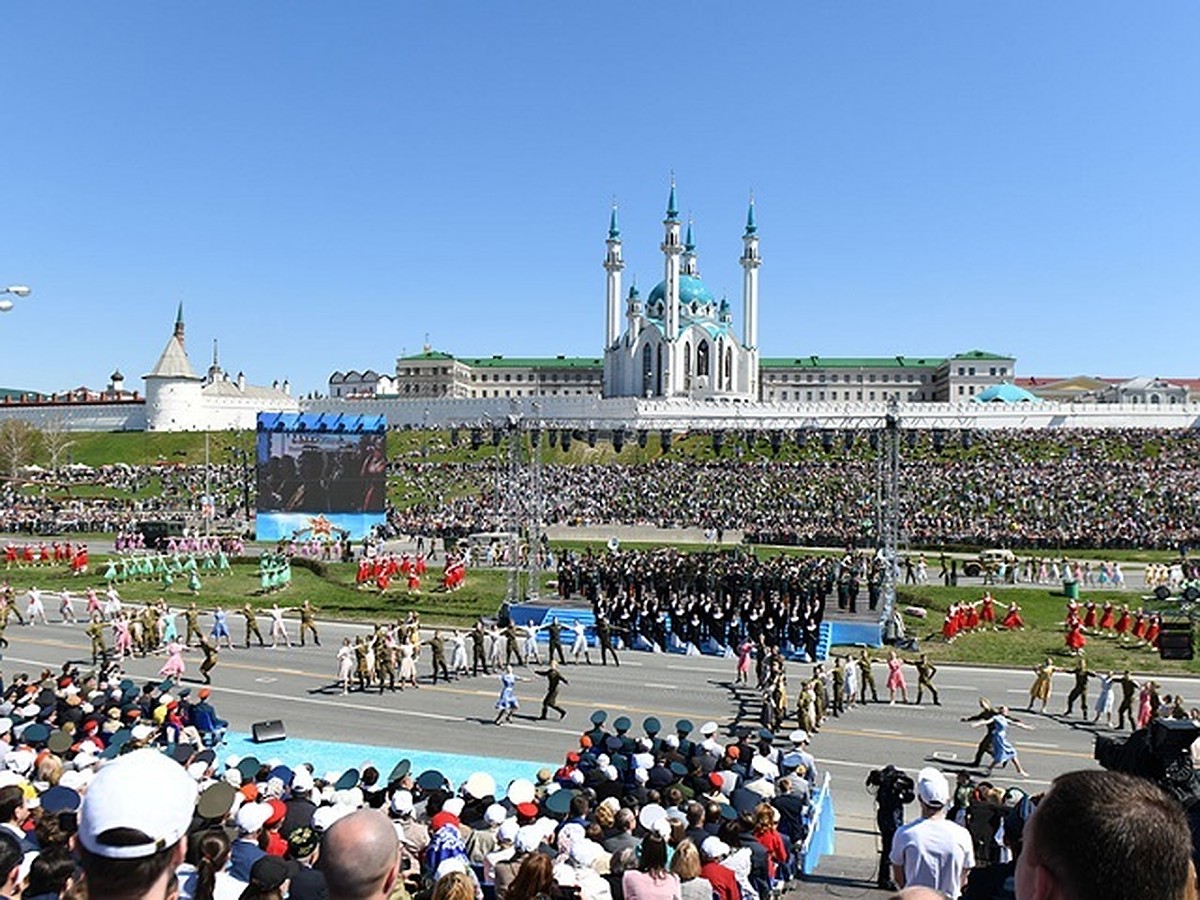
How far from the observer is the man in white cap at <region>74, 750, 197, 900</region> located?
2770mm

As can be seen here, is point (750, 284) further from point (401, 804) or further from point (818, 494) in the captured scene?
point (401, 804)

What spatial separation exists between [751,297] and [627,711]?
111 meters

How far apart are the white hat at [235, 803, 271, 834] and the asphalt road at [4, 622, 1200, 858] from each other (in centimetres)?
720

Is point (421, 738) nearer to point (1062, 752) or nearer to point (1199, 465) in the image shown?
point (1062, 752)

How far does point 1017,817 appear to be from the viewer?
8258mm

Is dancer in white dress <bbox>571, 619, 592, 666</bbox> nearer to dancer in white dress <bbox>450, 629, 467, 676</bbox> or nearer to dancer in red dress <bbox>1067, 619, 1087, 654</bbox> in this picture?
dancer in white dress <bbox>450, 629, 467, 676</bbox>

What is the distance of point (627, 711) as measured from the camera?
64.0 ft

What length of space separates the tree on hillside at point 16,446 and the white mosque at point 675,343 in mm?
65937

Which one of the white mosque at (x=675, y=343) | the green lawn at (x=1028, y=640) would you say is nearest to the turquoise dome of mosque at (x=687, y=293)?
the white mosque at (x=675, y=343)

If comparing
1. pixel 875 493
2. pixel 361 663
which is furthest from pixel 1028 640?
pixel 875 493

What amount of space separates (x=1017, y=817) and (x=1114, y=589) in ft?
108

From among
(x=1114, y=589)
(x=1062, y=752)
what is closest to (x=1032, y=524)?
(x=1114, y=589)

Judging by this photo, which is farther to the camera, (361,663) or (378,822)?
(361,663)

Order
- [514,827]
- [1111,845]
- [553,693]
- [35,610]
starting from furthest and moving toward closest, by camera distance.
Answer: [35,610] < [553,693] < [514,827] < [1111,845]
